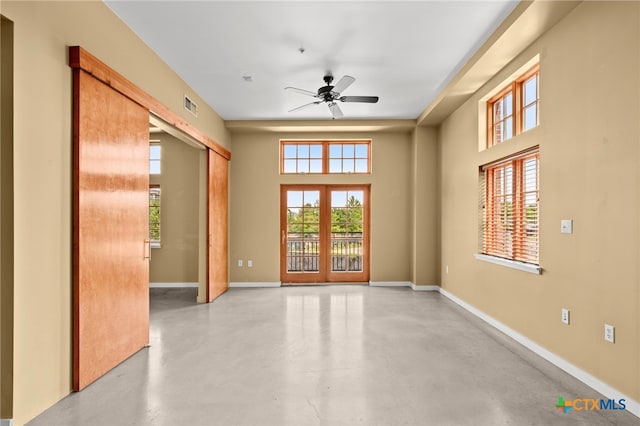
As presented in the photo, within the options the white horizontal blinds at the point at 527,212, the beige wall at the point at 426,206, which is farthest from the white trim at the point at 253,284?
the white horizontal blinds at the point at 527,212

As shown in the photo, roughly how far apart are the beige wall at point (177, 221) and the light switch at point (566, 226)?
5.48 m

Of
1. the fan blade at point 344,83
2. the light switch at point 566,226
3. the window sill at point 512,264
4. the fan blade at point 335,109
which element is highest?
the fan blade at point 344,83

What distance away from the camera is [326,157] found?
6445 mm

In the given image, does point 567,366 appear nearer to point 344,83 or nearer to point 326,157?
point 344,83

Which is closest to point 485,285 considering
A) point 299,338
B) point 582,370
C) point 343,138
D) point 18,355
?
point 582,370

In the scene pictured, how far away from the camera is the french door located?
6391 millimetres

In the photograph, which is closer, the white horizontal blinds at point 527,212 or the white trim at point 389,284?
the white horizontal blinds at point 527,212

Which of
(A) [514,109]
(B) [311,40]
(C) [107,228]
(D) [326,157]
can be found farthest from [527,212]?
(C) [107,228]

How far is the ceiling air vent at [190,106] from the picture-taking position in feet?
14.1

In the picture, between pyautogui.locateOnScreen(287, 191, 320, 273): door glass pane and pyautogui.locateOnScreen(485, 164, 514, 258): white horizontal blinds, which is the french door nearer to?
pyautogui.locateOnScreen(287, 191, 320, 273): door glass pane

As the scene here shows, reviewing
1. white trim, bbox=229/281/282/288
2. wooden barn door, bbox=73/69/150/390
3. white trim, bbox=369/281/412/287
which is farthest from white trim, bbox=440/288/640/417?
wooden barn door, bbox=73/69/150/390

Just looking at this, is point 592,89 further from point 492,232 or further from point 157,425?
point 157,425

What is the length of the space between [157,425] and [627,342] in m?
3.08

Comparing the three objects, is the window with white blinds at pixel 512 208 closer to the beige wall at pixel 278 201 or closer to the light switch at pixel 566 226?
the light switch at pixel 566 226
